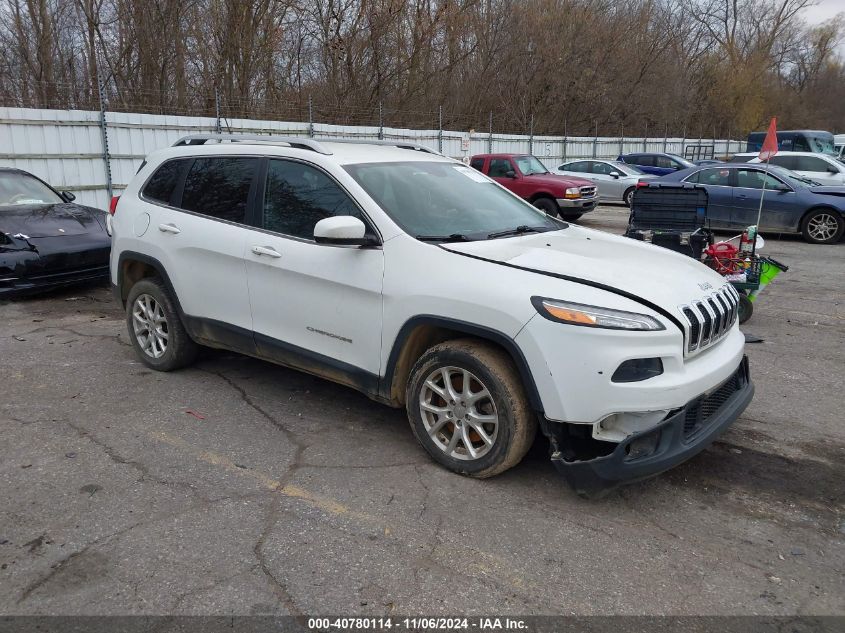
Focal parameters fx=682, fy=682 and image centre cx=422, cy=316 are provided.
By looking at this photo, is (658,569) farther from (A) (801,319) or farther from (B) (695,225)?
(B) (695,225)

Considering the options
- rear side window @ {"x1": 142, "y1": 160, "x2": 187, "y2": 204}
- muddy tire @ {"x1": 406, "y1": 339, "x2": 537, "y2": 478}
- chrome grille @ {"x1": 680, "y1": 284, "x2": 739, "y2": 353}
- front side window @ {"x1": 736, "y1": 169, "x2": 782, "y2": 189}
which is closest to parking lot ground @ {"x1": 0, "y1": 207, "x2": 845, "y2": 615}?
muddy tire @ {"x1": 406, "y1": 339, "x2": 537, "y2": 478}

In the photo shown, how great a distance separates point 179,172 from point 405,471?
120 inches

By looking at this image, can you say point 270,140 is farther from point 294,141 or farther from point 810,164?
point 810,164

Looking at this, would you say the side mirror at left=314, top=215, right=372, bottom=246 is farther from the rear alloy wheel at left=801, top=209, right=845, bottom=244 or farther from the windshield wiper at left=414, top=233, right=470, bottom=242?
the rear alloy wheel at left=801, top=209, right=845, bottom=244

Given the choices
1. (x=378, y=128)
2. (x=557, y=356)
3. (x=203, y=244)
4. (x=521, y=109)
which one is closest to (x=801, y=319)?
(x=557, y=356)

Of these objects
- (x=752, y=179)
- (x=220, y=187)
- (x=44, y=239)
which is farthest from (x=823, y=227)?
(x=44, y=239)

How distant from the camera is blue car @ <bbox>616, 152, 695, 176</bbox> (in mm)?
23203

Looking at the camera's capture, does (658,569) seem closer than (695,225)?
Yes

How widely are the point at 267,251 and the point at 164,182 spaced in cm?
156

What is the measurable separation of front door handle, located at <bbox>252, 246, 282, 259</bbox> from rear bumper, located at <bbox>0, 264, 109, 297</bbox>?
476 centimetres

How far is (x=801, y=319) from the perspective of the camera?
25.1 feet

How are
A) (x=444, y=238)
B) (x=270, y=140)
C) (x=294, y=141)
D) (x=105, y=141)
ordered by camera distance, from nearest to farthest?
(x=444, y=238) < (x=294, y=141) < (x=270, y=140) < (x=105, y=141)

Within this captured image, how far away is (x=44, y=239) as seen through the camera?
8.06 meters

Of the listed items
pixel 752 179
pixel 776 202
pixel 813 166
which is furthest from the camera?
pixel 813 166
